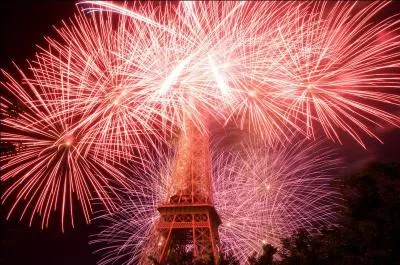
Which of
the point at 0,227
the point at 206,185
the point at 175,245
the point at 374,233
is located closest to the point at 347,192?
the point at 374,233

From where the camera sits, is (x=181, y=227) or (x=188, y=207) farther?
(x=188, y=207)

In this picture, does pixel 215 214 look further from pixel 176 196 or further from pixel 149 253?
pixel 149 253

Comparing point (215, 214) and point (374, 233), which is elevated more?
point (215, 214)

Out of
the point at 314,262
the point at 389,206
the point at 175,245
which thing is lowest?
the point at 314,262

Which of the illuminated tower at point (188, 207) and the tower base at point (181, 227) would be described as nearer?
the tower base at point (181, 227)

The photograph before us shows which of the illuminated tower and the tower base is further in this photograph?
the illuminated tower

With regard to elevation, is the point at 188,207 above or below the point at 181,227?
above

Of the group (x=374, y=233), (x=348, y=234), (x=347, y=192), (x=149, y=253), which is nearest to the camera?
(x=374, y=233)

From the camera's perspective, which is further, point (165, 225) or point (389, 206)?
point (165, 225)
